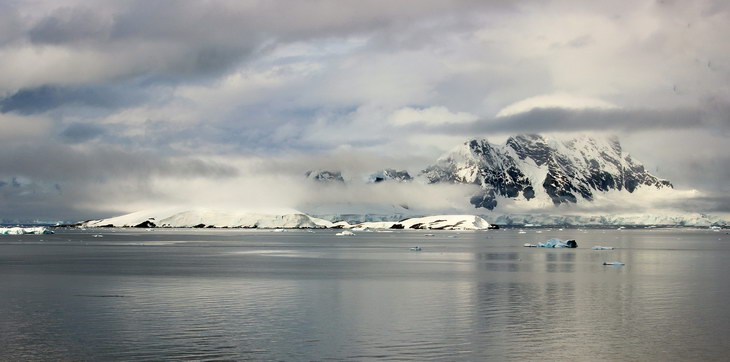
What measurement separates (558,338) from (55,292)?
33.2 meters

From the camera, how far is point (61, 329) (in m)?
35.7

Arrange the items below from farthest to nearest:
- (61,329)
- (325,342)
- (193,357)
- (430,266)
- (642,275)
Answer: (430,266) < (642,275) < (61,329) < (325,342) < (193,357)

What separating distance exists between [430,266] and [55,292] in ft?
131

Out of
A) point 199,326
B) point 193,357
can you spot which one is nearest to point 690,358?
point 193,357

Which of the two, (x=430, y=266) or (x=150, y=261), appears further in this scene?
(x=150, y=261)

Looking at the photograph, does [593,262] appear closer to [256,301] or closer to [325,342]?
[256,301]

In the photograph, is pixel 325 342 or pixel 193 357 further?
pixel 325 342

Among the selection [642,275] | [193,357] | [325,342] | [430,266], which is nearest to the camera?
[193,357]

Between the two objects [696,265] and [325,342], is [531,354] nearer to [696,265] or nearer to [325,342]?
[325,342]

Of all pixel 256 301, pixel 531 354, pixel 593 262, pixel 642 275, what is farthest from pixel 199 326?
pixel 593 262

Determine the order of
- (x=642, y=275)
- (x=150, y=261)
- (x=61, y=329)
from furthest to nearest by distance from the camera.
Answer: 1. (x=150, y=261)
2. (x=642, y=275)
3. (x=61, y=329)

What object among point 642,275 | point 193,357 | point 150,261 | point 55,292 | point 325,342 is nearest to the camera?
point 193,357

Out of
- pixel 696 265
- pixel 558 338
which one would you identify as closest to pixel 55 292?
pixel 558 338

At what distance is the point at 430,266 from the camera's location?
265ft
